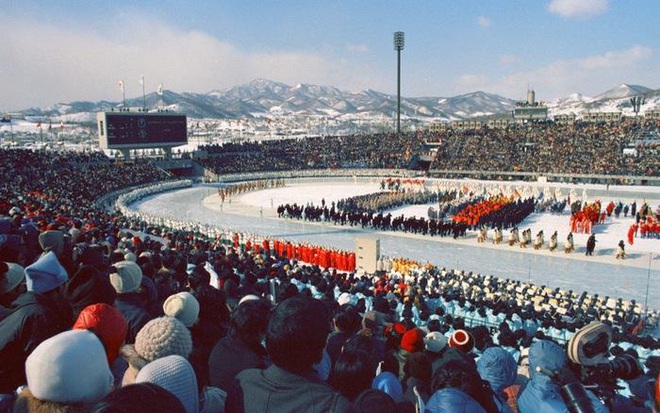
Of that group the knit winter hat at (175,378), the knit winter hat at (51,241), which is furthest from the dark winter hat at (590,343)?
the knit winter hat at (51,241)

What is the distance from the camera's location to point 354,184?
163 ft

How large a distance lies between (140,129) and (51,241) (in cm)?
4525

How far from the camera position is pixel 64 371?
2.00m

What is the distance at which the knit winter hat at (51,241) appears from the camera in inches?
279

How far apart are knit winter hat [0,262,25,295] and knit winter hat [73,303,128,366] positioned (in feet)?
8.28

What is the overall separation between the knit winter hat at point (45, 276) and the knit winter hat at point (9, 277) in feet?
1.69

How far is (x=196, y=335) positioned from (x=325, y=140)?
67.8 meters

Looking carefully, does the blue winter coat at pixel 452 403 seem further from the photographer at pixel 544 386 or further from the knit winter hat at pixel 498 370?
the knit winter hat at pixel 498 370

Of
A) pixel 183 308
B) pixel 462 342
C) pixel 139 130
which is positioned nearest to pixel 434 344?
pixel 462 342

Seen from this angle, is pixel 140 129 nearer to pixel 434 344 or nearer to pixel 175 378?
pixel 434 344

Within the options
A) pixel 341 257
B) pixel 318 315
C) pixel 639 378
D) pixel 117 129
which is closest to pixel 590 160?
pixel 341 257

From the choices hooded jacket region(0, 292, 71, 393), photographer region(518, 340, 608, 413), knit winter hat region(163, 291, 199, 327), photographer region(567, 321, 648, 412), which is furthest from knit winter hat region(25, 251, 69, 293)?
photographer region(567, 321, 648, 412)

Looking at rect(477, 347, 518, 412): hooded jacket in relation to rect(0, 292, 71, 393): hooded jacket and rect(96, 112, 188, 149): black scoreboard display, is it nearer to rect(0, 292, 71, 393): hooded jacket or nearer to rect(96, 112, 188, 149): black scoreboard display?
rect(0, 292, 71, 393): hooded jacket

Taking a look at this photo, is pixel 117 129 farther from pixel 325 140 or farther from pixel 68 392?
pixel 68 392
